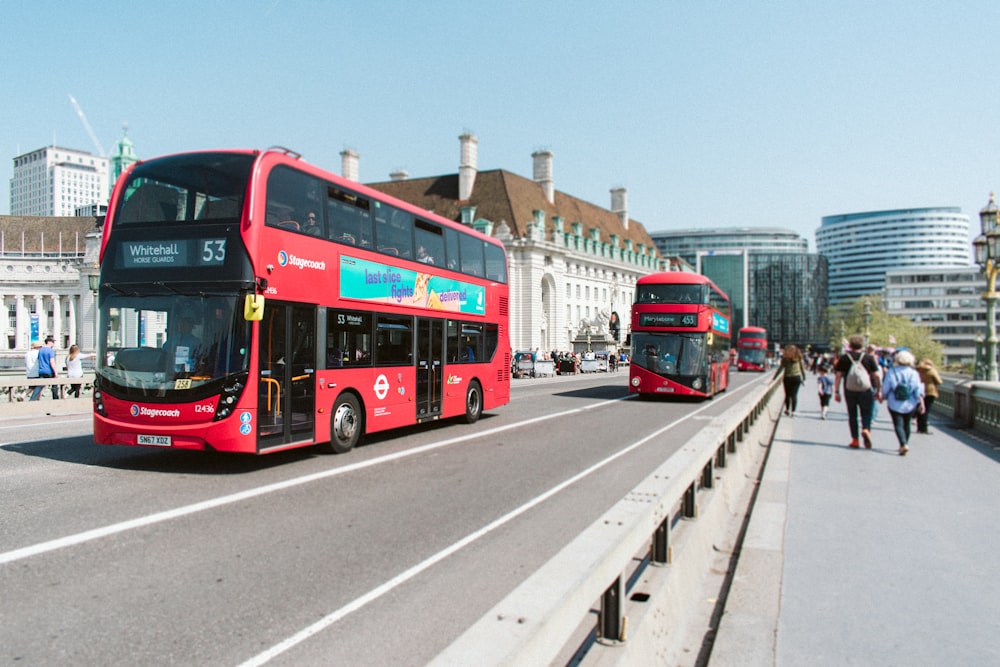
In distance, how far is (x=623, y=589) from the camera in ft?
11.6

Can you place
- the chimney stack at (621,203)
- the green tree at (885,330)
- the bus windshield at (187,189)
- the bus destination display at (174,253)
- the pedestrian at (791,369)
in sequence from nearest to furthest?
the bus destination display at (174,253)
the bus windshield at (187,189)
the pedestrian at (791,369)
the green tree at (885,330)
the chimney stack at (621,203)

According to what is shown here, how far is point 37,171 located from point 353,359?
167 metres

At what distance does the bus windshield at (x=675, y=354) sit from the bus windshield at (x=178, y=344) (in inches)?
687

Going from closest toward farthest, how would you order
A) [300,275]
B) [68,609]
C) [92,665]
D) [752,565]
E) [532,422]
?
[92,665]
[68,609]
[752,565]
[300,275]
[532,422]

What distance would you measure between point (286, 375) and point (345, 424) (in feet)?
5.90

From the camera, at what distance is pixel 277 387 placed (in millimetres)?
9602

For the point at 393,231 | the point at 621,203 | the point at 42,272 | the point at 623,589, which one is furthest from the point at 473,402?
the point at 621,203

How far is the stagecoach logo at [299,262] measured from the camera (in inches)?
383

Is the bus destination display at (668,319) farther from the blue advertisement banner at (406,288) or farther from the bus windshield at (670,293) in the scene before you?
the blue advertisement banner at (406,288)

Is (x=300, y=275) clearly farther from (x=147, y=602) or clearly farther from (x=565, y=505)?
(x=147, y=602)

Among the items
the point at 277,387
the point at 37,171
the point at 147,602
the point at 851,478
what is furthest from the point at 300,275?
the point at 37,171

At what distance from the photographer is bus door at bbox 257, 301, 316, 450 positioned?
9375mm

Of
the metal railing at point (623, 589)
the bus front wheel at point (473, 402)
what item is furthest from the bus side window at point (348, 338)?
the metal railing at point (623, 589)

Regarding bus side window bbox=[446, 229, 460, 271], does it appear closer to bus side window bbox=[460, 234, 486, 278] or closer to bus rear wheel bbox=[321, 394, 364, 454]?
bus side window bbox=[460, 234, 486, 278]
